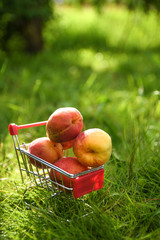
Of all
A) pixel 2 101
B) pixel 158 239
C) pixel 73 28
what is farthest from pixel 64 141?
pixel 73 28

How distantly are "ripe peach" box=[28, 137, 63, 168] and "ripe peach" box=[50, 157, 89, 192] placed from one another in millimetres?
76

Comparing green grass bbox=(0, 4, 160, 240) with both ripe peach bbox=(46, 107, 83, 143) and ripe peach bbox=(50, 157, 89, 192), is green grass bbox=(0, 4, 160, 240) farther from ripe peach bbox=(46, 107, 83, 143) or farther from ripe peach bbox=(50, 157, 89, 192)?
ripe peach bbox=(46, 107, 83, 143)

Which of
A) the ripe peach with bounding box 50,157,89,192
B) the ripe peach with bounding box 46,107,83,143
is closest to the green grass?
the ripe peach with bounding box 50,157,89,192

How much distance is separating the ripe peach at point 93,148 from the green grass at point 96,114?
0.22 meters

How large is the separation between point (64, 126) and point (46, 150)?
0.60 feet

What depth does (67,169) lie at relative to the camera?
173cm

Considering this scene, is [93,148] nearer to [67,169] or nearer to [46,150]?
[67,169]

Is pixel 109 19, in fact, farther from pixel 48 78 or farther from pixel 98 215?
pixel 98 215

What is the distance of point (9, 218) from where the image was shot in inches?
69.4

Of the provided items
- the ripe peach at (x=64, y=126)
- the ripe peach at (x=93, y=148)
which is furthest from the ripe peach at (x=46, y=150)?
the ripe peach at (x=93, y=148)

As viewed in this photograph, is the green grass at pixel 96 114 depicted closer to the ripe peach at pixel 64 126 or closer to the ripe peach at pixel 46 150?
the ripe peach at pixel 46 150

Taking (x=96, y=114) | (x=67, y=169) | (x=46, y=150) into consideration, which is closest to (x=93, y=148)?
(x=67, y=169)

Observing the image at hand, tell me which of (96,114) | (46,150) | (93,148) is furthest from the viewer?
(96,114)

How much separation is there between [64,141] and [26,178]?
45 cm
